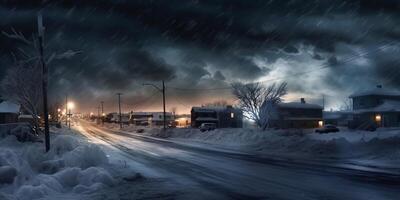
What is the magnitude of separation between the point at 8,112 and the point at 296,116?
173 feet

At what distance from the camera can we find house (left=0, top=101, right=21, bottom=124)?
58050 millimetres

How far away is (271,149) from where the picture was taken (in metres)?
32.5

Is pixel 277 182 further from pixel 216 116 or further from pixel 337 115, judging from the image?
pixel 337 115

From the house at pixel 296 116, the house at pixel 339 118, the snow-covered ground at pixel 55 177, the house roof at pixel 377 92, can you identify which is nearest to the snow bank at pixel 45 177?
the snow-covered ground at pixel 55 177

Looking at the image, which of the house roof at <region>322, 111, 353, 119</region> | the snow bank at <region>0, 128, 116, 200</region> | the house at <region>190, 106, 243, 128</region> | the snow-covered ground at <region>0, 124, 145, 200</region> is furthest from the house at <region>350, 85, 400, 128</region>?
the snow bank at <region>0, 128, 116, 200</region>

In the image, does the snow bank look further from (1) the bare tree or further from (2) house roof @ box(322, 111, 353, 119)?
(2) house roof @ box(322, 111, 353, 119)

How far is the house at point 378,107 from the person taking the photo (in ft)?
212

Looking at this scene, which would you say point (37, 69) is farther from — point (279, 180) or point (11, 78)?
point (279, 180)

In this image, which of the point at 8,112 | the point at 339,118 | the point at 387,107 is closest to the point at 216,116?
the point at 339,118

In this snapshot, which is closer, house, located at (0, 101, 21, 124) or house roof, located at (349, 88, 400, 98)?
house, located at (0, 101, 21, 124)

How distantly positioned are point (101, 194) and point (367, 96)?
64721 millimetres

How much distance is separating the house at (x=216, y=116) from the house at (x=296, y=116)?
1805 cm

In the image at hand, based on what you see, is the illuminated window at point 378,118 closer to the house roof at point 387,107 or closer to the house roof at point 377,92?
the house roof at point 387,107

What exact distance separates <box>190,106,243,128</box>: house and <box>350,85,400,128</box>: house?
33898 mm
